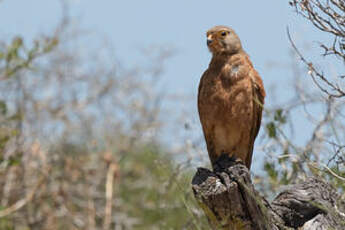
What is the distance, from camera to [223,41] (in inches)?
233

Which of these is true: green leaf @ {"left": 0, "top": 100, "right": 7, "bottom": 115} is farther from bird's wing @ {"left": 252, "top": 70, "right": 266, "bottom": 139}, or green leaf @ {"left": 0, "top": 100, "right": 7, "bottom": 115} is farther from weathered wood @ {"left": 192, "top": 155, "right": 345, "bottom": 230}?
weathered wood @ {"left": 192, "top": 155, "right": 345, "bottom": 230}

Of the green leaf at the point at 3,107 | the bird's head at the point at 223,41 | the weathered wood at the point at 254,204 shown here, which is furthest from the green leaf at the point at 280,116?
the green leaf at the point at 3,107

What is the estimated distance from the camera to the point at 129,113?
30.5ft

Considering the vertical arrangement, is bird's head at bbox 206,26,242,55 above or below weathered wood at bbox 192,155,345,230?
above

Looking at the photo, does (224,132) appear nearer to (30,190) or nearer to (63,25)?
(30,190)

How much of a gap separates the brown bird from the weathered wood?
118 centimetres

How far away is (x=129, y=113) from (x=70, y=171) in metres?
1.31

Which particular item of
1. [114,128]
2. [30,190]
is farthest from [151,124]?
[30,190]

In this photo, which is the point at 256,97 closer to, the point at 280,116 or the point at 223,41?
the point at 280,116

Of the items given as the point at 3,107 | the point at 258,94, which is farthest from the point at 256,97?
the point at 3,107

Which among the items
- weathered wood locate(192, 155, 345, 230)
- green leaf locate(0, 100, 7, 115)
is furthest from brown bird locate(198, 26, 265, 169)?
green leaf locate(0, 100, 7, 115)

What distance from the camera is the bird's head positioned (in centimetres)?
590

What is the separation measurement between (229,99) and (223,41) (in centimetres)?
63

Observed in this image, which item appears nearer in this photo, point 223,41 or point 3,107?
point 223,41
